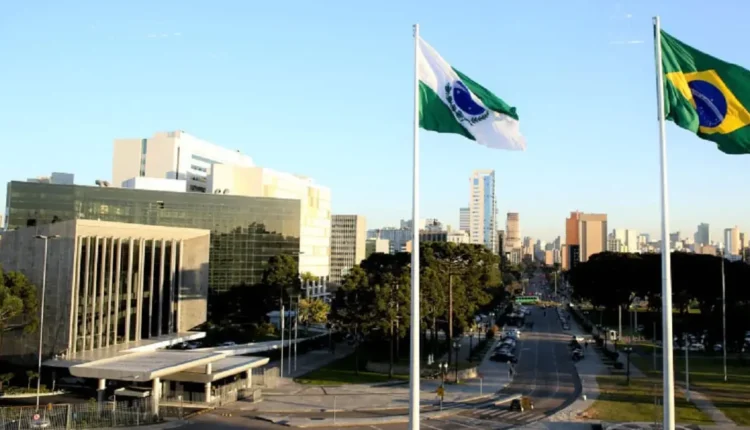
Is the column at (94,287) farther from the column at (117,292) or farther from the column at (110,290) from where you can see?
the column at (117,292)

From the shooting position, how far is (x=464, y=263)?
78000 mm

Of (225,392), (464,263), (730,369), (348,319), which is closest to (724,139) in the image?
(225,392)

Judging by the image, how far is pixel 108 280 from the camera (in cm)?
5397

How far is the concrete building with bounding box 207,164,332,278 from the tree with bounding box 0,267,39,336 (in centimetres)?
5169

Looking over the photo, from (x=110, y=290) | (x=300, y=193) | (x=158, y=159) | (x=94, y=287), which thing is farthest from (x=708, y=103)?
(x=158, y=159)

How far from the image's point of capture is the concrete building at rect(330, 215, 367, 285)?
18038 cm

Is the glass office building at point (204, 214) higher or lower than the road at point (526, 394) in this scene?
higher

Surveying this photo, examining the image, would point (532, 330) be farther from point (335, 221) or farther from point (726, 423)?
point (335, 221)

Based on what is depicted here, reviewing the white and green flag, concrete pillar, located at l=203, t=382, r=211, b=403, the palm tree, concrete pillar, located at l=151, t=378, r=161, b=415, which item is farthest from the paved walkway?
the white and green flag

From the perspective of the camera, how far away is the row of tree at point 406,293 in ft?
174

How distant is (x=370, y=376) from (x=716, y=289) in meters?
55.9

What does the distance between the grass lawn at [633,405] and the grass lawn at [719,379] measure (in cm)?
219

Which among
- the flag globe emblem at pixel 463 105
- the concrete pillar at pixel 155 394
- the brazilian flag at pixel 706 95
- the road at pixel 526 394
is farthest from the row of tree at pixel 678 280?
the flag globe emblem at pixel 463 105

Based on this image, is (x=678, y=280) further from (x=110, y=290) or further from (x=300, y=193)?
(x=110, y=290)
